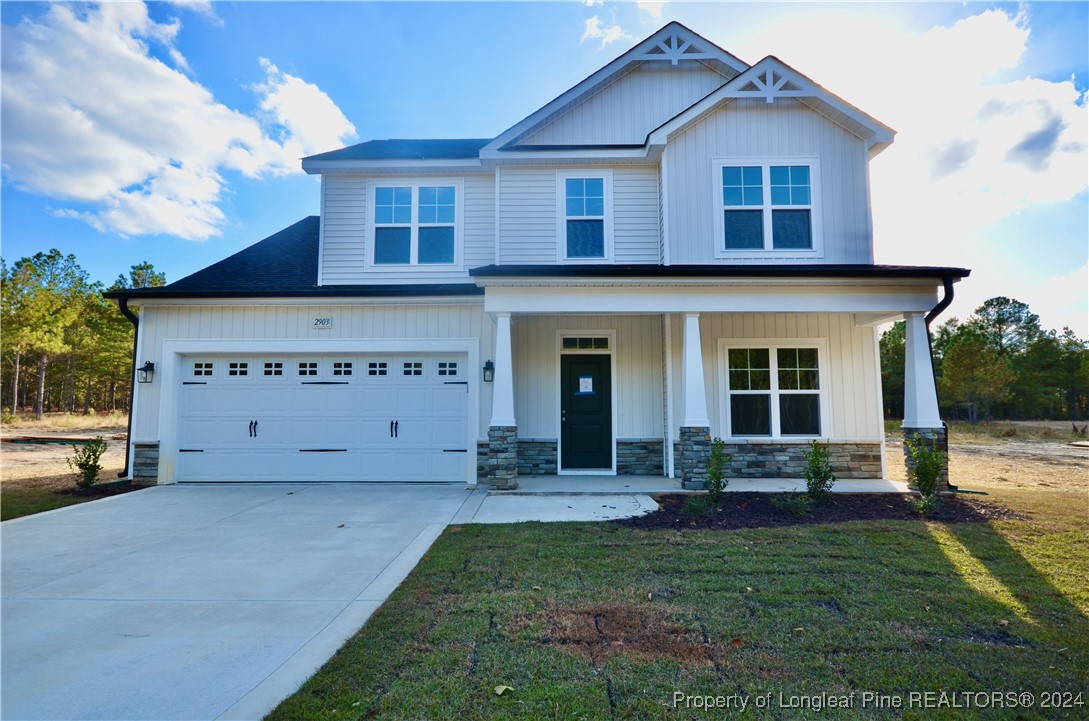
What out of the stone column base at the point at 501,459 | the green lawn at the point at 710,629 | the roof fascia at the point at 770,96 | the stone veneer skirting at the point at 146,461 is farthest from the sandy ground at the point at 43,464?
the roof fascia at the point at 770,96

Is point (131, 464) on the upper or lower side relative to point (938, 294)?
lower

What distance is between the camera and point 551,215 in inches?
374

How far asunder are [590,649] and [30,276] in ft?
102

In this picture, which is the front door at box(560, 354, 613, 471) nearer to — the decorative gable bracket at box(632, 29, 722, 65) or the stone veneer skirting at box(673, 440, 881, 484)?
the stone veneer skirting at box(673, 440, 881, 484)

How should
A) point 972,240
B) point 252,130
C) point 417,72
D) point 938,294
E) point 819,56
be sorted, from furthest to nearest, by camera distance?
point 252,130 < point 972,240 < point 417,72 < point 819,56 < point 938,294

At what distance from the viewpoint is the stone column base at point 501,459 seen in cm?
766

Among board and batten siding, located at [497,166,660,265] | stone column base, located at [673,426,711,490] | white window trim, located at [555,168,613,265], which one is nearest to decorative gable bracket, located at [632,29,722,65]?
board and batten siding, located at [497,166,660,265]

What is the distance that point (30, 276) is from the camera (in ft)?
74.0

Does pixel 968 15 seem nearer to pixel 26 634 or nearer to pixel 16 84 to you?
pixel 26 634

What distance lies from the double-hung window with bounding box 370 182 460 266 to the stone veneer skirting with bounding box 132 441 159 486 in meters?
5.04

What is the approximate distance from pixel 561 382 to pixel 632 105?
18.8ft

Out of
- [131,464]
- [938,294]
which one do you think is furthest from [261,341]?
[938,294]

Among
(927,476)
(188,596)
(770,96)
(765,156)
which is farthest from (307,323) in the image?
(927,476)

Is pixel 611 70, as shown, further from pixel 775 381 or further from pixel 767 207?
pixel 775 381
